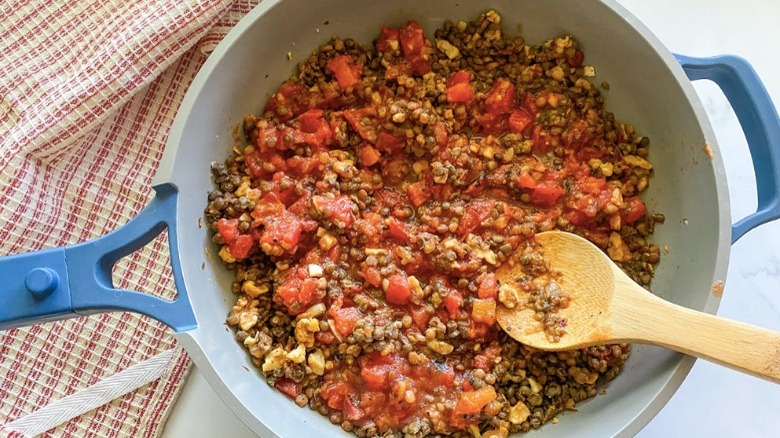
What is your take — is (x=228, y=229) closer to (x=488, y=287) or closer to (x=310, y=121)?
(x=310, y=121)

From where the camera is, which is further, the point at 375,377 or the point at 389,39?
the point at 389,39

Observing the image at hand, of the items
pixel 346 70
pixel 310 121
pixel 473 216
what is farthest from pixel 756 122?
pixel 310 121

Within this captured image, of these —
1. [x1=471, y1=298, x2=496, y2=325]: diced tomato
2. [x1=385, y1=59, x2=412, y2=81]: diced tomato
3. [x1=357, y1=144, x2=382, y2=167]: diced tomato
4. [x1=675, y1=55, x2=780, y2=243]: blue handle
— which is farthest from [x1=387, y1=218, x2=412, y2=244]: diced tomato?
[x1=675, y1=55, x2=780, y2=243]: blue handle

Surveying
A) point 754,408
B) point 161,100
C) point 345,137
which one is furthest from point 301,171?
point 754,408

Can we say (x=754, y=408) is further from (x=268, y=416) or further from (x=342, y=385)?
(x=268, y=416)

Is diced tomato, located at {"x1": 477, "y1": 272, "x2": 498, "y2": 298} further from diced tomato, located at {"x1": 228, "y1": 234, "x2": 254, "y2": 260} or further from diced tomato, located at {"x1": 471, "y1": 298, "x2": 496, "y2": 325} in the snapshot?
diced tomato, located at {"x1": 228, "y1": 234, "x2": 254, "y2": 260}

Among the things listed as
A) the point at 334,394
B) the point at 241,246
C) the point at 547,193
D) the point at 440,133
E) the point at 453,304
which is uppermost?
the point at 440,133

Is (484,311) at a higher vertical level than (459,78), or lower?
lower

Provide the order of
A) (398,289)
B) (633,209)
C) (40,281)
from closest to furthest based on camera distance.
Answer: (40,281) → (398,289) → (633,209)
